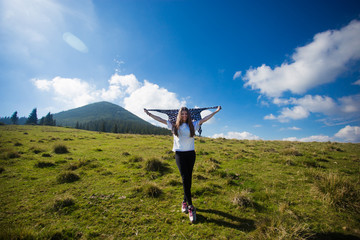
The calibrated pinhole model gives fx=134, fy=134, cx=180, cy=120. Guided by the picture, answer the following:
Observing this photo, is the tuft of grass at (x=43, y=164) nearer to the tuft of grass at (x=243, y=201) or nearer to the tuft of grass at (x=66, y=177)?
the tuft of grass at (x=66, y=177)

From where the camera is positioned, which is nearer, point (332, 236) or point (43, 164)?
point (332, 236)

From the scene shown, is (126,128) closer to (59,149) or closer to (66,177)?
(59,149)

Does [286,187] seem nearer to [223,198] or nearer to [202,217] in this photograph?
[223,198]

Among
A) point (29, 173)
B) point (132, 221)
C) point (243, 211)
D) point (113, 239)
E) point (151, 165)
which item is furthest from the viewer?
point (151, 165)

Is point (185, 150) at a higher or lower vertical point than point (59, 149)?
higher

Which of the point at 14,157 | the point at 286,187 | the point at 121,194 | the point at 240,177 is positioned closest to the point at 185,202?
the point at 121,194

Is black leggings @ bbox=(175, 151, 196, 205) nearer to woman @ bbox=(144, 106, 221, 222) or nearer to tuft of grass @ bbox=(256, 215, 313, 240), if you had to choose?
woman @ bbox=(144, 106, 221, 222)

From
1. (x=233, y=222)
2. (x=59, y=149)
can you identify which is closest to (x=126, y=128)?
(x=59, y=149)

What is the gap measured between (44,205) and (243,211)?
709 cm

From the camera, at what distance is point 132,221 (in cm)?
418

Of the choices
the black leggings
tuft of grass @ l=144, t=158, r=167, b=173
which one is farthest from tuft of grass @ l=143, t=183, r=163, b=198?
tuft of grass @ l=144, t=158, r=167, b=173

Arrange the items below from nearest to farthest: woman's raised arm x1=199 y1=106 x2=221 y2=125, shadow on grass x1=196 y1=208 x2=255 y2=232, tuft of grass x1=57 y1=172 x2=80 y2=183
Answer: shadow on grass x1=196 y1=208 x2=255 y2=232, woman's raised arm x1=199 y1=106 x2=221 y2=125, tuft of grass x1=57 y1=172 x2=80 y2=183

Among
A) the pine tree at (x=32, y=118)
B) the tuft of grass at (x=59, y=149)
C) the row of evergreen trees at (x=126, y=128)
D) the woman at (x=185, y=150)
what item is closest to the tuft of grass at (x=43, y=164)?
the tuft of grass at (x=59, y=149)

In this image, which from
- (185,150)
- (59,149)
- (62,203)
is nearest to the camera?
(185,150)
